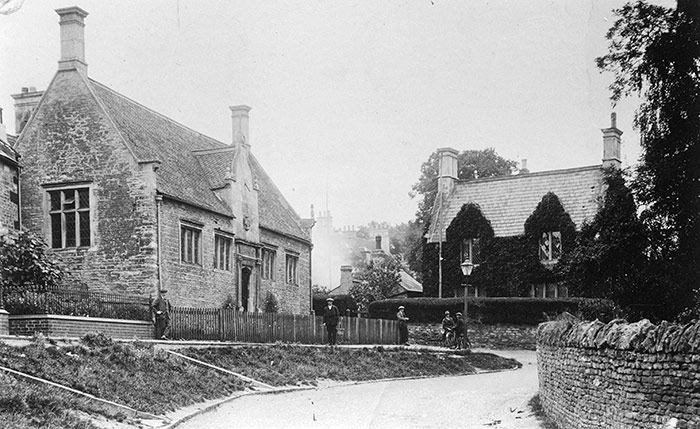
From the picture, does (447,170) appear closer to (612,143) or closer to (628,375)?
(612,143)

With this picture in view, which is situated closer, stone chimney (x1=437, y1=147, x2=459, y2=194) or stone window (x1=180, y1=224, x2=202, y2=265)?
stone window (x1=180, y1=224, x2=202, y2=265)

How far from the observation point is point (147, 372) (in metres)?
17.0

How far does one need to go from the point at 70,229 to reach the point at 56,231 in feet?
1.60

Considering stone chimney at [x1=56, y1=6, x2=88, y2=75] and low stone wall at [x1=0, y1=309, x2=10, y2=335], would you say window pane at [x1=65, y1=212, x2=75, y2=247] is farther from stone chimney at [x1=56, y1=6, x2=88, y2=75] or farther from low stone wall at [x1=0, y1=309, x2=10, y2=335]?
low stone wall at [x1=0, y1=309, x2=10, y2=335]

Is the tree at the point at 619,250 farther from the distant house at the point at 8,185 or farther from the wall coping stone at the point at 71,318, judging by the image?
the distant house at the point at 8,185

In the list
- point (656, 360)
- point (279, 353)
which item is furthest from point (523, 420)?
point (279, 353)

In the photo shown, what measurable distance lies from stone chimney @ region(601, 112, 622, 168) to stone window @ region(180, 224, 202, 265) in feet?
81.9

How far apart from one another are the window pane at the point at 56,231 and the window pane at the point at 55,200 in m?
0.27

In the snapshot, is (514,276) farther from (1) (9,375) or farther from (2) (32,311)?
(1) (9,375)

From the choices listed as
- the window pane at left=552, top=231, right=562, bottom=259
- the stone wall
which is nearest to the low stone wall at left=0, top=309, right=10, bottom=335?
the stone wall

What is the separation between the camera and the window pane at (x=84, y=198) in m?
30.1

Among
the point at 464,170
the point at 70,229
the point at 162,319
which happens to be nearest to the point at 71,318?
the point at 162,319

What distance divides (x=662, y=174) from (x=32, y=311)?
16500mm

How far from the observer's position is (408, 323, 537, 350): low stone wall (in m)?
41.0
